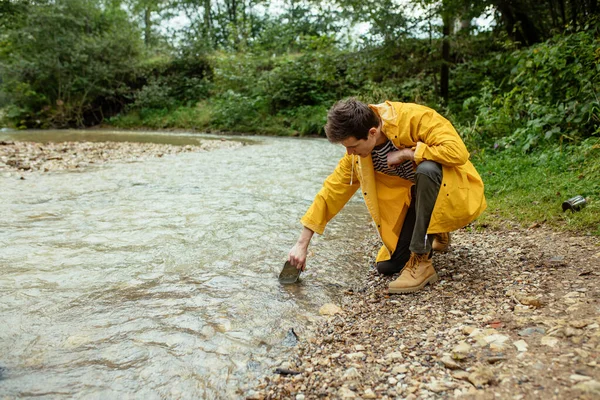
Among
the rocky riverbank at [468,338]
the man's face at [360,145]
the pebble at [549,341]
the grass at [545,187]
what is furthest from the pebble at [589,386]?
the grass at [545,187]

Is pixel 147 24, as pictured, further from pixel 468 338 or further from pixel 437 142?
pixel 468 338

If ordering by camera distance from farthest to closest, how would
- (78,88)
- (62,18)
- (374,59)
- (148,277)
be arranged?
(78,88) < (62,18) < (374,59) < (148,277)

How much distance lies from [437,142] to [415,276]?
2.49 ft

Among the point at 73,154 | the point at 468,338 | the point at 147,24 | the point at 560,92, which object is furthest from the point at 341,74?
the point at 147,24

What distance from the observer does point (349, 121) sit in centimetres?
231

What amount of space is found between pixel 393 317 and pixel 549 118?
4099 mm

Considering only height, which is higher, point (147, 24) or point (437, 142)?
point (147, 24)

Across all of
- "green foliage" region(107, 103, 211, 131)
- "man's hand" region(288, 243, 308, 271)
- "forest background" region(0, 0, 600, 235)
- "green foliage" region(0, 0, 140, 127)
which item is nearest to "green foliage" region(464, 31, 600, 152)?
"forest background" region(0, 0, 600, 235)

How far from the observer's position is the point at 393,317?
7.46 ft

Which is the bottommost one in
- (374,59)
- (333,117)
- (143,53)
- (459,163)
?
(459,163)

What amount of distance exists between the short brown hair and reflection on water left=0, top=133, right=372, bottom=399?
0.95 metres

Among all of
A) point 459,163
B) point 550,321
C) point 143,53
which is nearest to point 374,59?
point 459,163

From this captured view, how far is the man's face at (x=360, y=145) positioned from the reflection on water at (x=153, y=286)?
855 mm

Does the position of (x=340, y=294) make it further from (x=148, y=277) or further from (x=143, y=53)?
(x=143, y=53)
